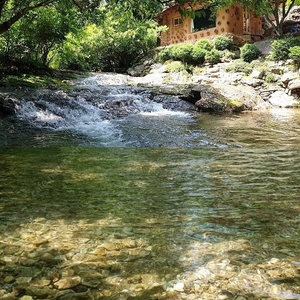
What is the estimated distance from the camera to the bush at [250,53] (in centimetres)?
2208

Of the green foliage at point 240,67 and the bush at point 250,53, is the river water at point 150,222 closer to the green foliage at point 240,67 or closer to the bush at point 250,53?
the green foliage at point 240,67

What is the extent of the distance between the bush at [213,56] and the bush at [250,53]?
195cm

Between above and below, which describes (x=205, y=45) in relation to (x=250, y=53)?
above

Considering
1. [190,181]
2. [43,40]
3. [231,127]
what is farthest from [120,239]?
[43,40]

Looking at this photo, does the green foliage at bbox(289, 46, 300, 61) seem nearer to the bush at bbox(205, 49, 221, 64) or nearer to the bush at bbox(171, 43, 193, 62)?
the bush at bbox(205, 49, 221, 64)

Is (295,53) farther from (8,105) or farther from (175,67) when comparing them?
(8,105)

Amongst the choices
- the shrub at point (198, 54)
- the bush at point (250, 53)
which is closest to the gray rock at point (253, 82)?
the bush at point (250, 53)

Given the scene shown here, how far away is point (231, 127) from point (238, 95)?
6.09 meters

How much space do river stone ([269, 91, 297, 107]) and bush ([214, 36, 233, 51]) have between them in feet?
27.8

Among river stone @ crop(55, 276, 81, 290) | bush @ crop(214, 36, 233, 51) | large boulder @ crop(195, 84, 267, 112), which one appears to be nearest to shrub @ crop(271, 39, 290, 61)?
bush @ crop(214, 36, 233, 51)

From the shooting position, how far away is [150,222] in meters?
2.90

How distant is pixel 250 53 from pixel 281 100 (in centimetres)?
638

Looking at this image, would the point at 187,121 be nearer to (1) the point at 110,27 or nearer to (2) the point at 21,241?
(2) the point at 21,241

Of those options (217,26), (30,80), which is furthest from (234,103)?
(217,26)
